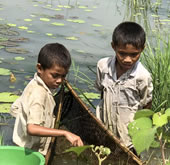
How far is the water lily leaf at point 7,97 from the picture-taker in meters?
4.14

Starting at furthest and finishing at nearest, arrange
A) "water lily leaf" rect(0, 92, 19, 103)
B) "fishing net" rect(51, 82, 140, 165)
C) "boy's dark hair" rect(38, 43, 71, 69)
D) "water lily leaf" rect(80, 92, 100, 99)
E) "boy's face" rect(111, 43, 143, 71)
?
"water lily leaf" rect(80, 92, 100, 99) → "water lily leaf" rect(0, 92, 19, 103) → "boy's face" rect(111, 43, 143, 71) → "fishing net" rect(51, 82, 140, 165) → "boy's dark hair" rect(38, 43, 71, 69)

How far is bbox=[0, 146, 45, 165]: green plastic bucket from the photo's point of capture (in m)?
2.66

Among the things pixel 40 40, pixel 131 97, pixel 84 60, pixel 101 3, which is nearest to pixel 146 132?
pixel 131 97

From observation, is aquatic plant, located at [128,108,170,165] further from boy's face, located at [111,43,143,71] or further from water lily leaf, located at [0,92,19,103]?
water lily leaf, located at [0,92,19,103]

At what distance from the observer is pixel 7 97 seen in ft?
13.8

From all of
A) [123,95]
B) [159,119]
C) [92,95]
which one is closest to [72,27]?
[92,95]

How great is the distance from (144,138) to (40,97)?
41.2 inches

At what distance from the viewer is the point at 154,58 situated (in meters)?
3.92

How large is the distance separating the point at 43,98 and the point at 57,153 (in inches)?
28.1

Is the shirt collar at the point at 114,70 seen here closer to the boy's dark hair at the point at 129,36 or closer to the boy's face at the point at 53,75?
the boy's dark hair at the point at 129,36

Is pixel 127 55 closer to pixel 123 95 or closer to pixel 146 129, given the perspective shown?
pixel 123 95

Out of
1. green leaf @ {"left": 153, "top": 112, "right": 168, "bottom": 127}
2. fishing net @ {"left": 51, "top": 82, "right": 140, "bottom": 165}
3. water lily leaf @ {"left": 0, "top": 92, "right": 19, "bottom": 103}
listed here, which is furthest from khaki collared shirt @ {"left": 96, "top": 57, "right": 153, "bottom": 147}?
green leaf @ {"left": 153, "top": 112, "right": 168, "bottom": 127}

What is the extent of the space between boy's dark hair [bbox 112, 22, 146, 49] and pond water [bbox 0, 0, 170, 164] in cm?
125

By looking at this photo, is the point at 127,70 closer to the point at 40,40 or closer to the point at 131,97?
the point at 131,97
